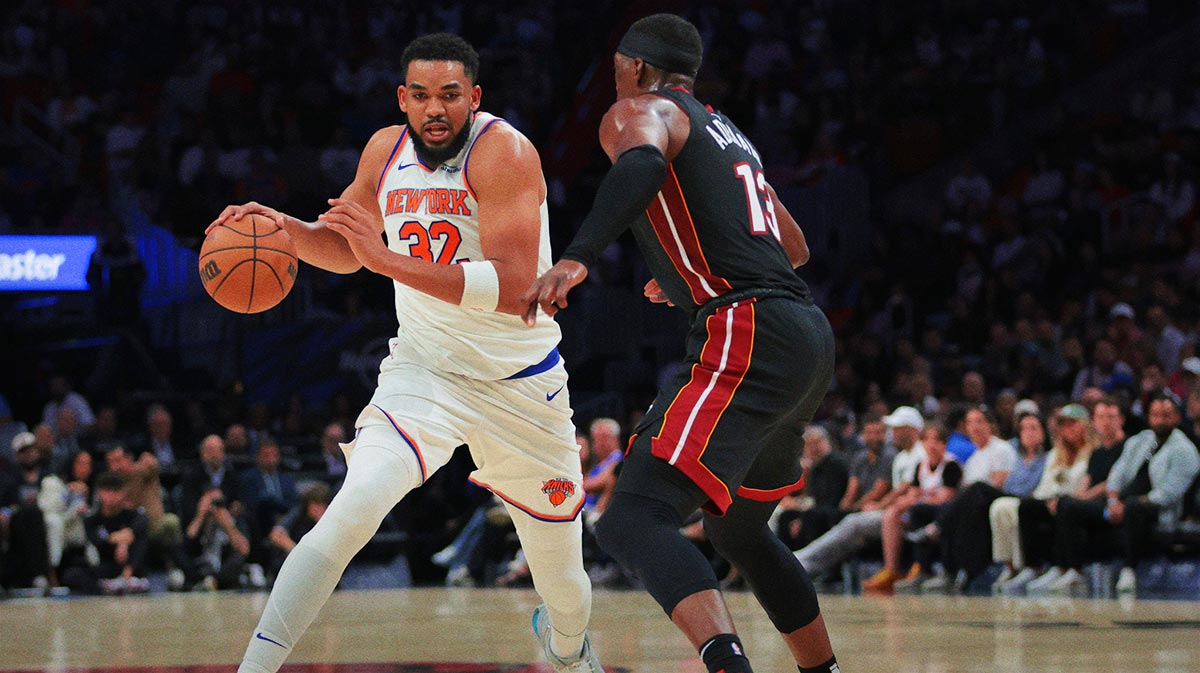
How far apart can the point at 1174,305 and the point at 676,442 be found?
11046mm

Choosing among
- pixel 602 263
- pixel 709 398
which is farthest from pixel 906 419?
pixel 709 398

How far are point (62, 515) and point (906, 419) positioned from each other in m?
6.82

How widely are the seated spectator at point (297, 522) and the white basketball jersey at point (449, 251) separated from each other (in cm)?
822

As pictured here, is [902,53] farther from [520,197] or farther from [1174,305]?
[520,197]

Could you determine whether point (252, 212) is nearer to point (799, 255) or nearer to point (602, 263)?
point (799, 255)

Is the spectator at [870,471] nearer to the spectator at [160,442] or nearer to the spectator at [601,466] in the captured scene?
the spectator at [601,466]

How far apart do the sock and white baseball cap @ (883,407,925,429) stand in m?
8.66

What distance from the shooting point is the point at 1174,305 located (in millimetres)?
14031

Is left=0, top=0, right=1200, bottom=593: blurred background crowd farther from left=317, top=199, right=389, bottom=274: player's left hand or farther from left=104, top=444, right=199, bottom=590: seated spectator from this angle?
left=317, top=199, right=389, bottom=274: player's left hand

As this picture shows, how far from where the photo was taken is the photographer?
13180mm

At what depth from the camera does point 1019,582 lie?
11.4m

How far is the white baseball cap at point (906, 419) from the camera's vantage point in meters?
12.6

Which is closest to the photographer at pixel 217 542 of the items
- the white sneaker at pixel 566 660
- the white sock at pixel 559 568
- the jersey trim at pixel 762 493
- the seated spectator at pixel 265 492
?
the seated spectator at pixel 265 492

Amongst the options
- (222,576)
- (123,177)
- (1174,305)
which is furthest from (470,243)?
(123,177)
